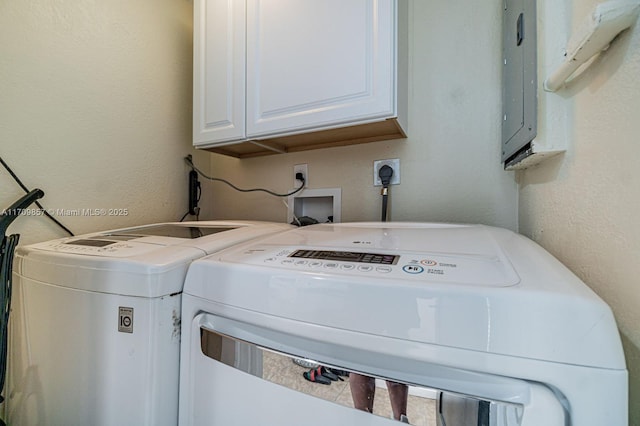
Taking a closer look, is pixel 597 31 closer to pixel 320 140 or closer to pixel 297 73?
pixel 297 73

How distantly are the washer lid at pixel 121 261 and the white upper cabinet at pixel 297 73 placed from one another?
1.71ft

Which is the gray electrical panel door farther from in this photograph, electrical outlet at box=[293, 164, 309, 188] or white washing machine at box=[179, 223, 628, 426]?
electrical outlet at box=[293, 164, 309, 188]

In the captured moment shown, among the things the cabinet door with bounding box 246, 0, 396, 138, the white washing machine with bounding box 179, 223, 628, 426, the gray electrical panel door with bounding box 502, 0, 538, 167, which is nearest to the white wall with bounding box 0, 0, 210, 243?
the cabinet door with bounding box 246, 0, 396, 138

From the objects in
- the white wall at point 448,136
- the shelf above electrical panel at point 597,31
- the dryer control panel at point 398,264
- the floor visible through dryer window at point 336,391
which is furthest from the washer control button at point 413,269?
the white wall at point 448,136

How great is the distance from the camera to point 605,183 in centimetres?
42

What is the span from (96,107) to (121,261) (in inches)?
34.6

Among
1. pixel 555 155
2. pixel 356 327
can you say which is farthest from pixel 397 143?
pixel 356 327

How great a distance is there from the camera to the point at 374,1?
855mm

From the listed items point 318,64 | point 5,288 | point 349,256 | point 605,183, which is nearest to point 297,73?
point 318,64

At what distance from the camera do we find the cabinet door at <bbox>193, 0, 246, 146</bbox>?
1.12 m

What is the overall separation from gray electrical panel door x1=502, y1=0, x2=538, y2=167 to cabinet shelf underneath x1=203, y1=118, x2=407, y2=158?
1.11 feet

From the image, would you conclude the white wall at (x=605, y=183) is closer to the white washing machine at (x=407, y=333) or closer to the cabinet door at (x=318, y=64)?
the white washing machine at (x=407, y=333)

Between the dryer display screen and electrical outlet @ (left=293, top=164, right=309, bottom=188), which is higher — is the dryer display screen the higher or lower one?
the lower one

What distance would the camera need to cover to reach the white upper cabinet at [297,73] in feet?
2.86
